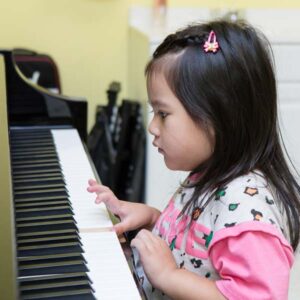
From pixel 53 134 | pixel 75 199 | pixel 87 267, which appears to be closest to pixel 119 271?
pixel 87 267

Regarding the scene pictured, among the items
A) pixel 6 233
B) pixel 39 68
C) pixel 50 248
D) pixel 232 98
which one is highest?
pixel 232 98

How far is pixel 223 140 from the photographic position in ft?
2.98

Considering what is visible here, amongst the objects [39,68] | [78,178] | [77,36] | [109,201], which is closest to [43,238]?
[109,201]

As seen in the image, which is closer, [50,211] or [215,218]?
[215,218]

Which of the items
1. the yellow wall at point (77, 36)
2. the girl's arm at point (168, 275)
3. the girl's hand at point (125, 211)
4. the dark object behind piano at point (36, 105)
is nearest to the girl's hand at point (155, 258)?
the girl's arm at point (168, 275)

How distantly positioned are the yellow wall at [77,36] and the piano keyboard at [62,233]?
1.14 meters

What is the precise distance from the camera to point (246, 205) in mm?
820

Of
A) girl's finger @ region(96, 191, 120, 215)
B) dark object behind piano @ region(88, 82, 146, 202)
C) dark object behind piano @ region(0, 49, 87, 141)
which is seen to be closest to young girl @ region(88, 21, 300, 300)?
girl's finger @ region(96, 191, 120, 215)

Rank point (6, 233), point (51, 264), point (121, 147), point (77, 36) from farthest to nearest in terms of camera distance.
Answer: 1. point (77, 36)
2. point (121, 147)
3. point (51, 264)
4. point (6, 233)

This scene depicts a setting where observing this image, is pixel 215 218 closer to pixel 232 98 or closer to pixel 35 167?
pixel 232 98

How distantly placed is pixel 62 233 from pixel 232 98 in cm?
36

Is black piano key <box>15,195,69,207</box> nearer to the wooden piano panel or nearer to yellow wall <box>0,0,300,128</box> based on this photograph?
the wooden piano panel

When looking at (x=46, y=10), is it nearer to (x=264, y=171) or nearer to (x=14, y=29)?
(x=14, y=29)

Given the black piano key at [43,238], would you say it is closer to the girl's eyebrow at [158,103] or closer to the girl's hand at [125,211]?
the girl's hand at [125,211]
